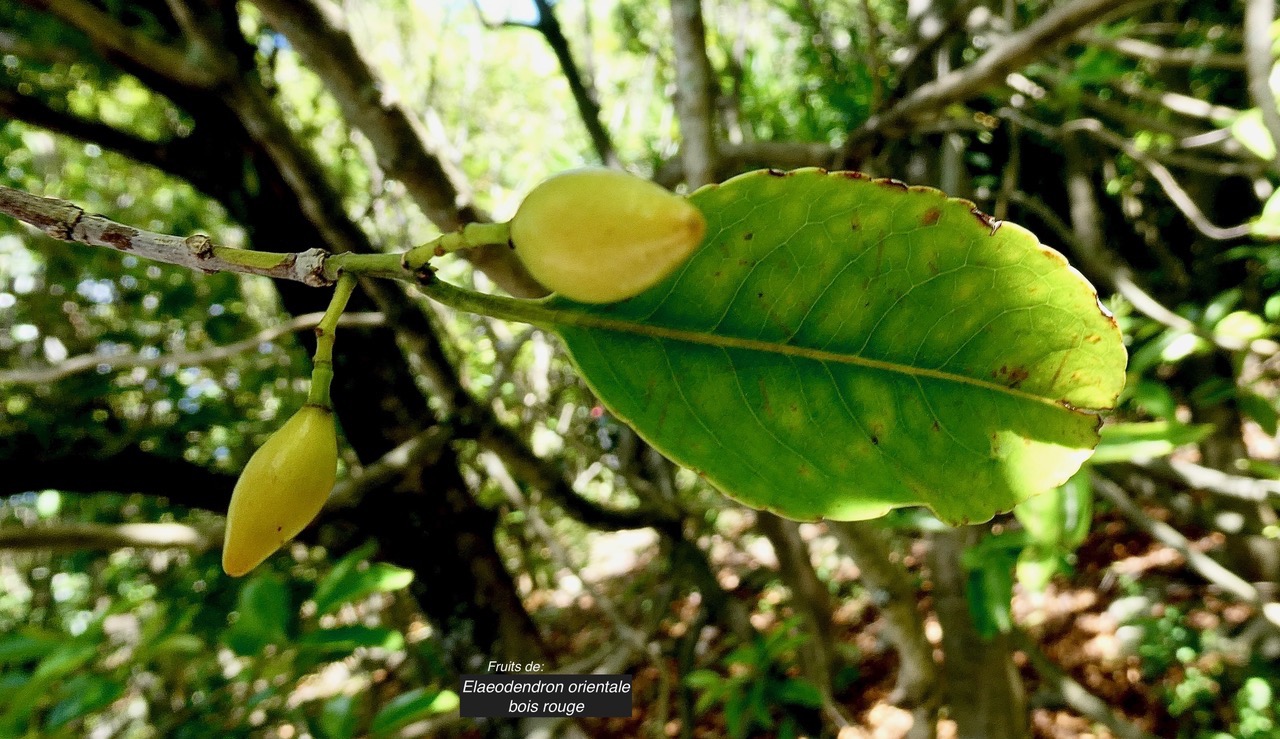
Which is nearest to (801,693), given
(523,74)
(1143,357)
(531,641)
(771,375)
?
(531,641)

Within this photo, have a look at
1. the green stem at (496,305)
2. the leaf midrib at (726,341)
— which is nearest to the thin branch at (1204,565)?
the leaf midrib at (726,341)

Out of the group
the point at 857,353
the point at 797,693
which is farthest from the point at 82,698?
the point at 797,693

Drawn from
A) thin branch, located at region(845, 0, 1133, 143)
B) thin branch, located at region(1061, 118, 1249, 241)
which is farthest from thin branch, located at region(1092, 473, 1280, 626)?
thin branch, located at region(845, 0, 1133, 143)

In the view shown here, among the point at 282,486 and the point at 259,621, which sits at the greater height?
the point at 282,486

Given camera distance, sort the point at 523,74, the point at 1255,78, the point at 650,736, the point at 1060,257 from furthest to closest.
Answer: the point at 523,74
the point at 650,736
the point at 1255,78
the point at 1060,257

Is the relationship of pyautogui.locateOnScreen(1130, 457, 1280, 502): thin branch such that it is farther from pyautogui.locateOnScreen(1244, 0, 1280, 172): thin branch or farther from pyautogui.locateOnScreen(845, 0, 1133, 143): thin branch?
pyautogui.locateOnScreen(845, 0, 1133, 143): thin branch

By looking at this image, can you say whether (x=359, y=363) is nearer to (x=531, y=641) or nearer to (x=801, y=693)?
(x=531, y=641)

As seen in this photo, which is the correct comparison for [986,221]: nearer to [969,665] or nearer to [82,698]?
[82,698]
